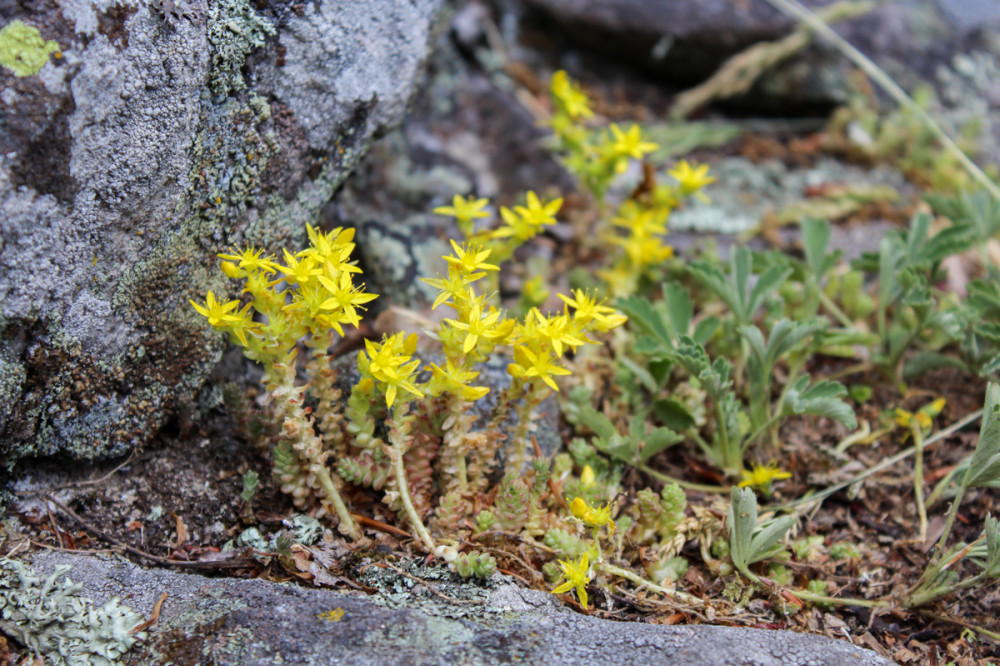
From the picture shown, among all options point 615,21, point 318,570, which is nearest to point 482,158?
point 615,21

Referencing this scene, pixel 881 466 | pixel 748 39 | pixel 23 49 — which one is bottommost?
pixel 881 466

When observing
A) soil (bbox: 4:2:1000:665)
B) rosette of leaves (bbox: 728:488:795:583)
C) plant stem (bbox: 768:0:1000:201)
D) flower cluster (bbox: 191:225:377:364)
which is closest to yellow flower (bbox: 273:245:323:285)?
flower cluster (bbox: 191:225:377:364)

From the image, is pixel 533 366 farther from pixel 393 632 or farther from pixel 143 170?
pixel 143 170

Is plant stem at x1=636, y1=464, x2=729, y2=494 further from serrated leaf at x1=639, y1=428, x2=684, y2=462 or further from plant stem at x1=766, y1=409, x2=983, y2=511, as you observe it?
plant stem at x1=766, y1=409, x2=983, y2=511

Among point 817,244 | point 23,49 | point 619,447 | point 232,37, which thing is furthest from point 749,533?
point 23,49

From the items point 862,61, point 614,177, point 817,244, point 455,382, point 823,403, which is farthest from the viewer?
point 862,61

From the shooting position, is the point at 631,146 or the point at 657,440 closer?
the point at 657,440
